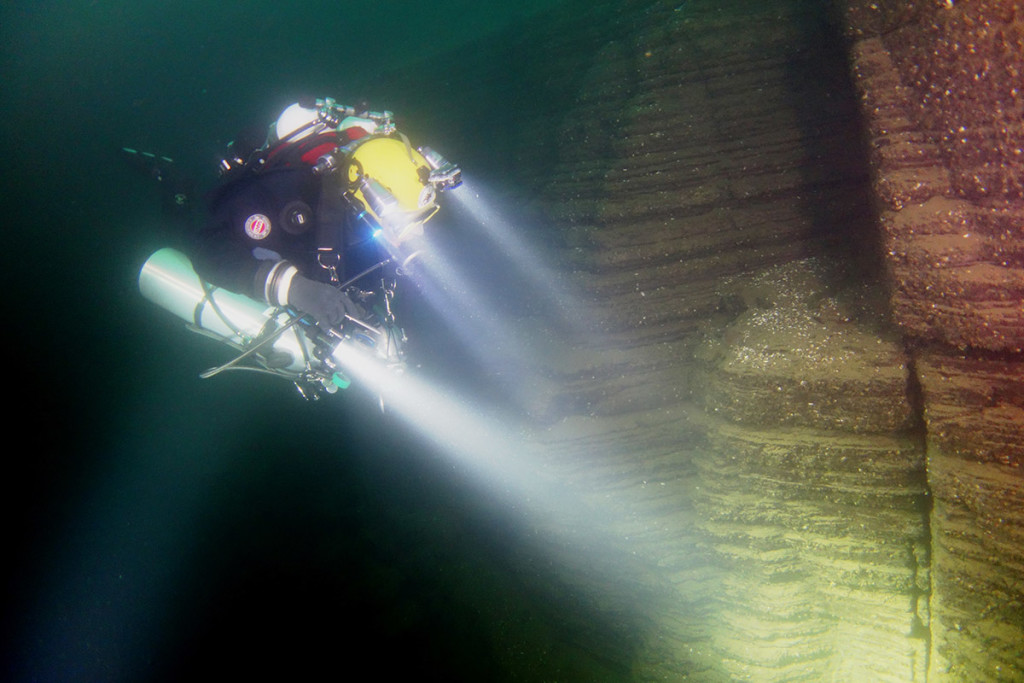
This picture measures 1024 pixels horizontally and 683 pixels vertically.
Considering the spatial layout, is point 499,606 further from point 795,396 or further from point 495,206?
point 495,206

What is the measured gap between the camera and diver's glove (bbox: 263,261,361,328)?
286 centimetres

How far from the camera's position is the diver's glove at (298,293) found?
2.86m

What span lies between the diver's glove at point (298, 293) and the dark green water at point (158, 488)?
2175mm

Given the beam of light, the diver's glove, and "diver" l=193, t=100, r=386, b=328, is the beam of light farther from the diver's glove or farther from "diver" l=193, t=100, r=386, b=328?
the diver's glove

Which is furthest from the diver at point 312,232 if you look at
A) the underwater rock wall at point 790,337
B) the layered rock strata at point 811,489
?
the layered rock strata at point 811,489

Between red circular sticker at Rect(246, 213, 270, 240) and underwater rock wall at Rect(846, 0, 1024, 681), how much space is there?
4.18 m

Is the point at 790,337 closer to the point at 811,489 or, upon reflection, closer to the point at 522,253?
the point at 811,489

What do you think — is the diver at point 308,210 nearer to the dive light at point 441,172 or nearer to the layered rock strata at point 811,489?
the dive light at point 441,172

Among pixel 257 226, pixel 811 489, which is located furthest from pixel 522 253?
pixel 811 489

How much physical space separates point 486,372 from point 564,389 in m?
0.87

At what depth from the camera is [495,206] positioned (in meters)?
4.93

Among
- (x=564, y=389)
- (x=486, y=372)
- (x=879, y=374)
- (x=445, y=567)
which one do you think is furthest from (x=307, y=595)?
(x=879, y=374)

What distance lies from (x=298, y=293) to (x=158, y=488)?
7.08 metres

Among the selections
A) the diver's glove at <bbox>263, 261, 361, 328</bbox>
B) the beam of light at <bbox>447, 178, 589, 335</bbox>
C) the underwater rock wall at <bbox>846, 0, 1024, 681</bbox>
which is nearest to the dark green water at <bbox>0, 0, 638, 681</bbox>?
the beam of light at <bbox>447, 178, 589, 335</bbox>
